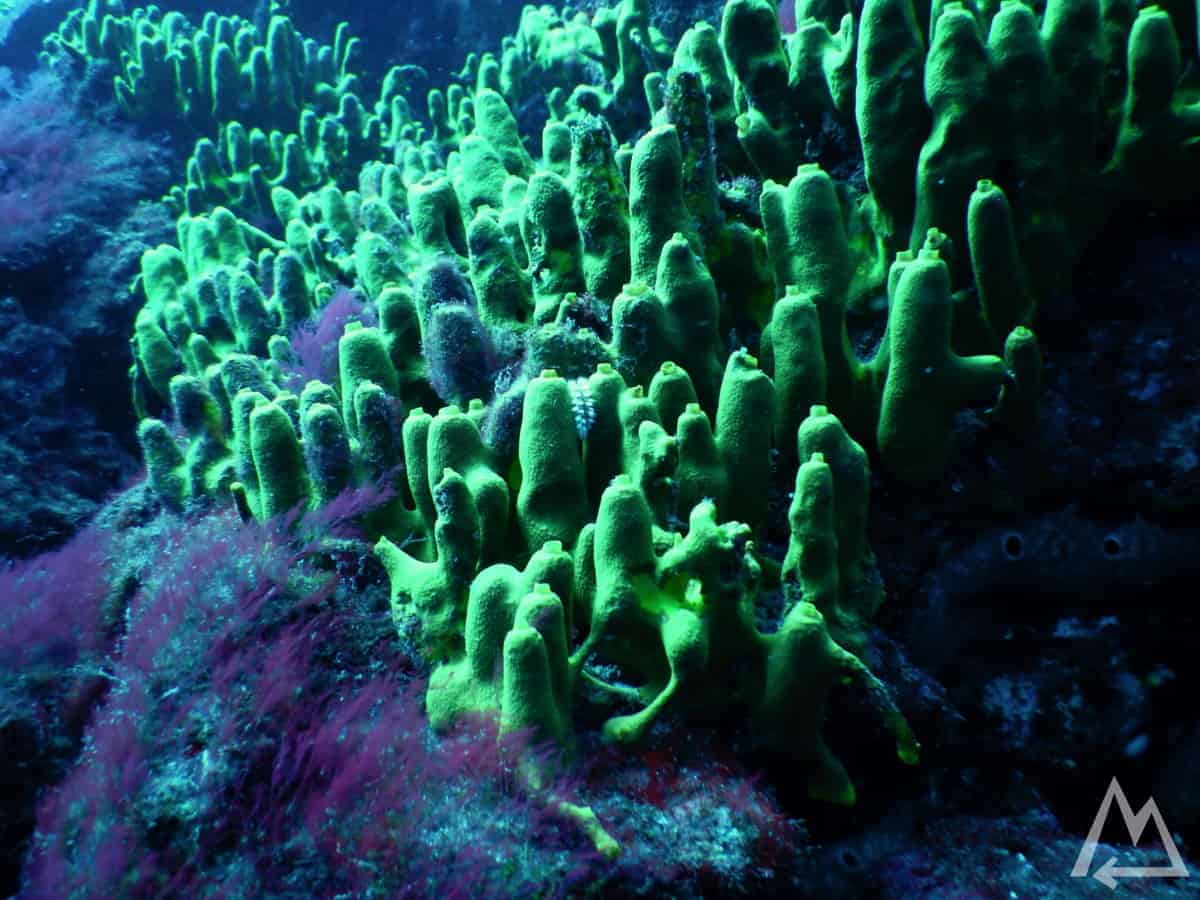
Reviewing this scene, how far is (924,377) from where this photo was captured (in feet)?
7.23

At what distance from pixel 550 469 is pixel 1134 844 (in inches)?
76.2

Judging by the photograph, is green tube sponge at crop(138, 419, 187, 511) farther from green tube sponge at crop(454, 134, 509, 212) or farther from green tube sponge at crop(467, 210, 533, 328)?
green tube sponge at crop(454, 134, 509, 212)

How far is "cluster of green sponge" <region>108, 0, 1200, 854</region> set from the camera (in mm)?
1845

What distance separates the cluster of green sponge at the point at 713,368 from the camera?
184cm

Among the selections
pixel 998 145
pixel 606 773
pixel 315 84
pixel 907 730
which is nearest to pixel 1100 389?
pixel 998 145

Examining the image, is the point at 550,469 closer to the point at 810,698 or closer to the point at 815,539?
the point at 815,539

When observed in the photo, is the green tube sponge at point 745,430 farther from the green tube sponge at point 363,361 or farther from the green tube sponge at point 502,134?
the green tube sponge at point 502,134

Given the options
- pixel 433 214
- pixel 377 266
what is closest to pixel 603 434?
pixel 433 214

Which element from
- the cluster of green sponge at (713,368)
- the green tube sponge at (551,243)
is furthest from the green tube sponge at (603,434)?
the green tube sponge at (551,243)

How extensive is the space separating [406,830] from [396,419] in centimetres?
136

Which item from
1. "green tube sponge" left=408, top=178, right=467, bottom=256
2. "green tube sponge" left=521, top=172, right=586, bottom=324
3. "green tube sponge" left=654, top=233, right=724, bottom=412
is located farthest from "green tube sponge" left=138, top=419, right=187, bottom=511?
"green tube sponge" left=654, top=233, right=724, bottom=412

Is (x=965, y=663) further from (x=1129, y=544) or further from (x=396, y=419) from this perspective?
(x=396, y=419)

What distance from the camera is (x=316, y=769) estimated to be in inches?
69.0

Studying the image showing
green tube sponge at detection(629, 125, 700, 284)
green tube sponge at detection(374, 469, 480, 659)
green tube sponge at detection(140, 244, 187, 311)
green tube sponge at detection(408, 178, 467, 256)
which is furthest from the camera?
green tube sponge at detection(140, 244, 187, 311)
